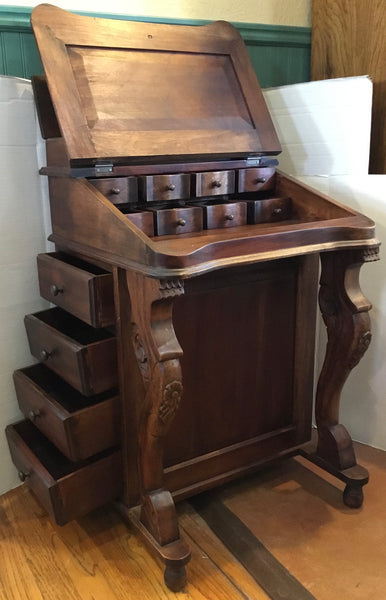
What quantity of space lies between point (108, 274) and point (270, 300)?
509mm

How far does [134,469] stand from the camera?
1538 millimetres

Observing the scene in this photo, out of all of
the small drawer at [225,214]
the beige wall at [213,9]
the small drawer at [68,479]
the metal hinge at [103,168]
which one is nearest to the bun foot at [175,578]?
the small drawer at [68,479]

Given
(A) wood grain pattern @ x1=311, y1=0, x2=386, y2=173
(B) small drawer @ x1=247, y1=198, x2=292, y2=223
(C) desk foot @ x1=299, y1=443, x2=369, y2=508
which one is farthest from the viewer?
(A) wood grain pattern @ x1=311, y1=0, x2=386, y2=173

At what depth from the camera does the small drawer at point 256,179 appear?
5.27 ft

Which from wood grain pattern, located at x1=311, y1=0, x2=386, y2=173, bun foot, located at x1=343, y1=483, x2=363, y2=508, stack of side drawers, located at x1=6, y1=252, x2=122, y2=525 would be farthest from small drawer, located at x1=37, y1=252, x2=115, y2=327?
wood grain pattern, located at x1=311, y1=0, x2=386, y2=173

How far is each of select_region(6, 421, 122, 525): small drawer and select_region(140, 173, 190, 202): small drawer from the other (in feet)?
2.26

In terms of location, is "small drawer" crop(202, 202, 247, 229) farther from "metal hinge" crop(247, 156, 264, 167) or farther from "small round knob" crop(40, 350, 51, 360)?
"small round knob" crop(40, 350, 51, 360)

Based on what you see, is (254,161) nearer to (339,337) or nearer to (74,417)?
(339,337)

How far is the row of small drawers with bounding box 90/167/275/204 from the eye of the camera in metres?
1.41

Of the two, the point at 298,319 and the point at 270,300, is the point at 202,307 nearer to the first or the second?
the point at 270,300

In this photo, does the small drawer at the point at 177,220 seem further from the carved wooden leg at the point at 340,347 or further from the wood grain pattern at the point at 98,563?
the wood grain pattern at the point at 98,563

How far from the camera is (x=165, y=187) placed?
146 centimetres

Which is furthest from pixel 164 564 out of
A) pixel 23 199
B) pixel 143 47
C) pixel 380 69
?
pixel 380 69

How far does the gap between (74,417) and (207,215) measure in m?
0.61
